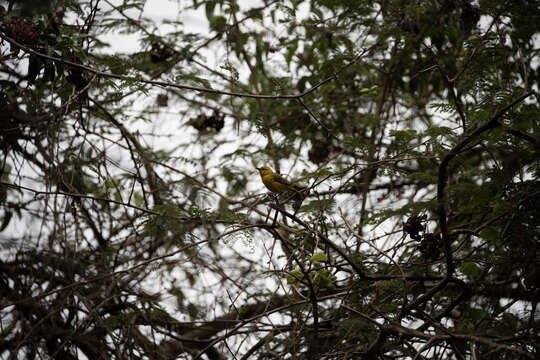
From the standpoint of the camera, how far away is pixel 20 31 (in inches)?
117

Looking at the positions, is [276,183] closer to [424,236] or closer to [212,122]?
[212,122]

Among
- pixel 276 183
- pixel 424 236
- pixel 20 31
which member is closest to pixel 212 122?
pixel 276 183

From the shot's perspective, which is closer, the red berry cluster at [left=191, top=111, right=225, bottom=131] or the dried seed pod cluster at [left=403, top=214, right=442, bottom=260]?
the dried seed pod cluster at [left=403, top=214, right=442, bottom=260]

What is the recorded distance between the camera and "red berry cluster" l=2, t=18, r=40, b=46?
2949 mm

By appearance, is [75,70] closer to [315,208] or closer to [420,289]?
[315,208]

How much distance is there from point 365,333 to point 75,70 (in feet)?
9.20

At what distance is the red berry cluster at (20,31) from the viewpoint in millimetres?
2949

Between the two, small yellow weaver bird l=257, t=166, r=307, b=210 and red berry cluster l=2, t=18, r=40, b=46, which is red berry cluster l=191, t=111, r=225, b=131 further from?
red berry cluster l=2, t=18, r=40, b=46

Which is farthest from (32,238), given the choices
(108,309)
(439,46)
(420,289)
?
(439,46)

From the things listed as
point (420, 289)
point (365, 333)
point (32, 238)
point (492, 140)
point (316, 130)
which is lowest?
point (365, 333)

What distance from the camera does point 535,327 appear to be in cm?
256

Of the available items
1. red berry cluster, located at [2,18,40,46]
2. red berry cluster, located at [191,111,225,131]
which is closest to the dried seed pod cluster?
red berry cluster, located at [2,18,40,46]

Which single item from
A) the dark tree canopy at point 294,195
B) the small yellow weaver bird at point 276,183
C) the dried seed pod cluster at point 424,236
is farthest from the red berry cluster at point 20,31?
the dried seed pod cluster at point 424,236

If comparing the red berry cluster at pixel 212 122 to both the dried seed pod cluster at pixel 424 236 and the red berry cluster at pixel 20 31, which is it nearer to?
the red berry cluster at pixel 20 31
